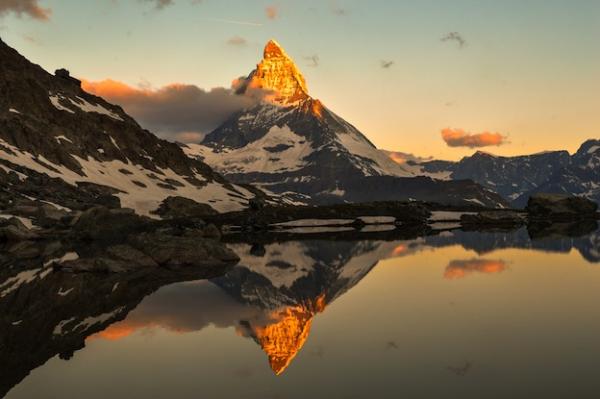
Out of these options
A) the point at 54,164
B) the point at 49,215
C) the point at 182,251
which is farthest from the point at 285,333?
the point at 54,164

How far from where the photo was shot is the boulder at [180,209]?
14362 centimetres

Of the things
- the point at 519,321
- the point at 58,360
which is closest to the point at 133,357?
the point at 58,360

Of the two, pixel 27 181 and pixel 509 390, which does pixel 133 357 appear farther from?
pixel 27 181

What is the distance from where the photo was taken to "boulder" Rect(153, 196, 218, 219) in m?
144

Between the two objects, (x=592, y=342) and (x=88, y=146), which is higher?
(x=88, y=146)

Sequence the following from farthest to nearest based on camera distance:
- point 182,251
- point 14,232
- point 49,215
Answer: point 49,215 → point 14,232 → point 182,251

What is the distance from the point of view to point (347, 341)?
24562 mm

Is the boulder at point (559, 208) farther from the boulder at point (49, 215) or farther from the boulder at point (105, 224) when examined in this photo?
the boulder at point (49, 215)

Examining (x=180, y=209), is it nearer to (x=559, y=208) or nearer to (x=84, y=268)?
(x=84, y=268)

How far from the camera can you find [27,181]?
12950cm

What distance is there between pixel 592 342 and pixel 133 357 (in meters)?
18.1

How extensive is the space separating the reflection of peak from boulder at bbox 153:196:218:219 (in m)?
110

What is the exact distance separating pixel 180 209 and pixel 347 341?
423 ft

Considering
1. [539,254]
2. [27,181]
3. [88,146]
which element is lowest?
[539,254]
